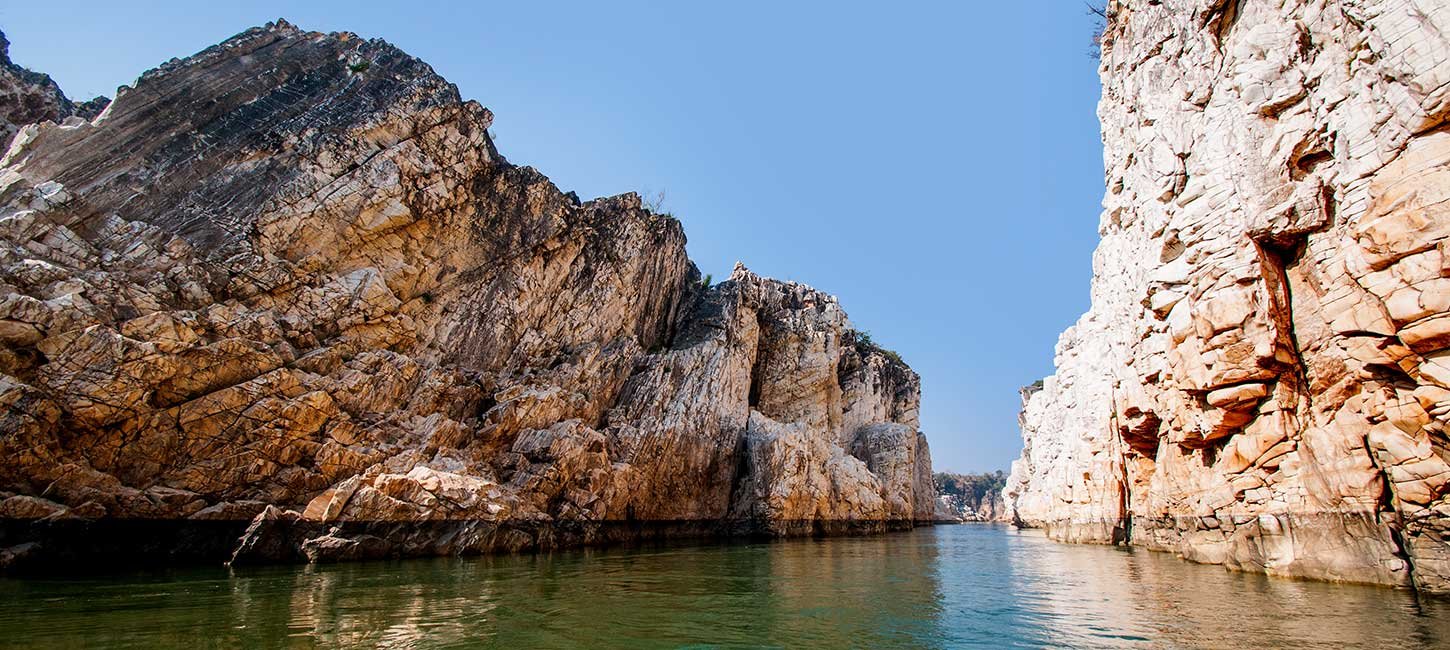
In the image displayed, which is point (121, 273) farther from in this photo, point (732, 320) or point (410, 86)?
point (732, 320)

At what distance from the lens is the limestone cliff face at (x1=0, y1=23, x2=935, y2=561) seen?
72.5 ft

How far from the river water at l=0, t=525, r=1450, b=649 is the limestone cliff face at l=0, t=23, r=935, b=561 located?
5.25 meters

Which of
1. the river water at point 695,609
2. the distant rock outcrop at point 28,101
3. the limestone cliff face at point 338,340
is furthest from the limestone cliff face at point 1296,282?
the distant rock outcrop at point 28,101

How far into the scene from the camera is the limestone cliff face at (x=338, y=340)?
870 inches

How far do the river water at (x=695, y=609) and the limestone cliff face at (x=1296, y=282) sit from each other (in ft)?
5.50

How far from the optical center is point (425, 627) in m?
11.5

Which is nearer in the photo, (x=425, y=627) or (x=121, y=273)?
(x=425, y=627)

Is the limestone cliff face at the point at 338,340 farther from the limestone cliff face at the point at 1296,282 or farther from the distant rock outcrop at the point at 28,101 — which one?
the limestone cliff face at the point at 1296,282

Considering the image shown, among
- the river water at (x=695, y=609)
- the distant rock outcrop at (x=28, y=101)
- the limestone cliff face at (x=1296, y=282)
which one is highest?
the distant rock outcrop at (x=28, y=101)

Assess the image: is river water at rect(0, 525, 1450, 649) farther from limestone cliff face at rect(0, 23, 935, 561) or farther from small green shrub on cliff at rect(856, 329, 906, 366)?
small green shrub on cliff at rect(856, 329, 906, 366)

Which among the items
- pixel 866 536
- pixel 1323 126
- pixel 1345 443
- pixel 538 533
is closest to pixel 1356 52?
pixel 1323 126

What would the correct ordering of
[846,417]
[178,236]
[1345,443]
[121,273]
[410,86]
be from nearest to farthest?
[1345,443]
[121,273]
[178,236]
[410,86]
[846,417]

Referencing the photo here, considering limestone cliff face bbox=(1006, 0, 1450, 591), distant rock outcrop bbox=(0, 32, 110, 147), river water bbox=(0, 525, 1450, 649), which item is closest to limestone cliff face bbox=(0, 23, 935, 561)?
distant rock outcrop bbox=(0, 32, 110, 147)

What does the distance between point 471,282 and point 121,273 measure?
1472 centimetres
